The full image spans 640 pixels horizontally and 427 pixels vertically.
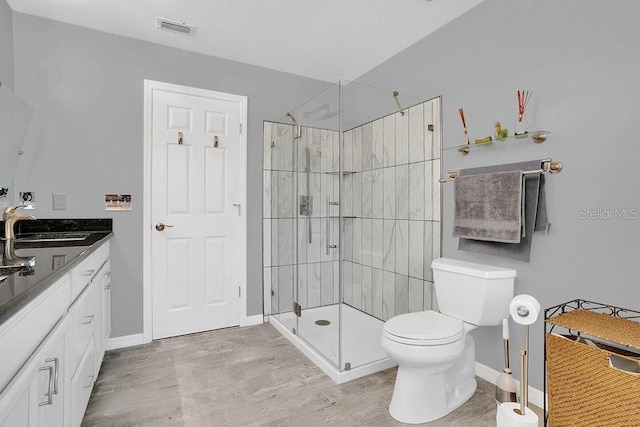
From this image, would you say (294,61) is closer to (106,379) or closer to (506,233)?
(506,233)

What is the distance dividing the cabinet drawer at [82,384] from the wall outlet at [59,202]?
121 cm

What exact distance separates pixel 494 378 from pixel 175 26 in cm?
322

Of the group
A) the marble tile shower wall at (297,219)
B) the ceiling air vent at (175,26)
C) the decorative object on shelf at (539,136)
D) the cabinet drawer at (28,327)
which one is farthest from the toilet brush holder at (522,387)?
the ceiling air vent at (175,26)

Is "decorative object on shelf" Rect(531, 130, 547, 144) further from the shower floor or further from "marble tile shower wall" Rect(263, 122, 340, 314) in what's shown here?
the shower floor

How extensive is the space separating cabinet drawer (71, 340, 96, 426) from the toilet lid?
1.41 metres

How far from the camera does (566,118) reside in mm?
1700

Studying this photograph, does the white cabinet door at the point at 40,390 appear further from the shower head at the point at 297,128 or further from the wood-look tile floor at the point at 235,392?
the shower head at the point at 297,128

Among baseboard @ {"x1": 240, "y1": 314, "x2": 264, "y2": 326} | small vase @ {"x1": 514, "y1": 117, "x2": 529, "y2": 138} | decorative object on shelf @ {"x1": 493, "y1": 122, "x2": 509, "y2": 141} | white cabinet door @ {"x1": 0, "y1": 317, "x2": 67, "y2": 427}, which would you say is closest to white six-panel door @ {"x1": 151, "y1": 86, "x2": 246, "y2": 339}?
baseboard @ {"x1": 240, "y1": 314, "x2": 264, "y2": 326}

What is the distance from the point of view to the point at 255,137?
3086 millimetres

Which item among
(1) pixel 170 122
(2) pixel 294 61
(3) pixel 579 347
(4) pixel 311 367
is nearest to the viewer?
(3) pixel 579 347

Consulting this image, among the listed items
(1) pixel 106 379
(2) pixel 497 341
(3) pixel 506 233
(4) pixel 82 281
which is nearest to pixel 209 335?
(1) pixel 106 379

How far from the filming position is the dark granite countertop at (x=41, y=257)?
815 mm

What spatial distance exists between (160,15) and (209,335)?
247 cm

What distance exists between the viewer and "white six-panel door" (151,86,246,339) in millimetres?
2715
